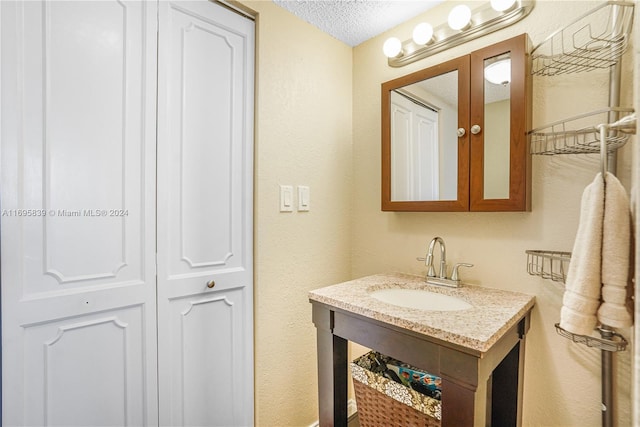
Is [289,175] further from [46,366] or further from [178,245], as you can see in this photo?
[46,366]

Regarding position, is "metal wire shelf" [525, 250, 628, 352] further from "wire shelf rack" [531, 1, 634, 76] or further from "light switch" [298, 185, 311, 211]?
"light switch" [298, 185, 311, 211]

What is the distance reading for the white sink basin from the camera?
1200 millimetres

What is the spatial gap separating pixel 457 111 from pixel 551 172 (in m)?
0.42

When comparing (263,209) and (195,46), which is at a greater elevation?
(195,46)

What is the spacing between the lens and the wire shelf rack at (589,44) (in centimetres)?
89

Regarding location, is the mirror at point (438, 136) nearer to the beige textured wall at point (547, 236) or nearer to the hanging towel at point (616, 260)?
the beige textured wall at point (547, 236)

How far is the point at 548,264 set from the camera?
3.69ft

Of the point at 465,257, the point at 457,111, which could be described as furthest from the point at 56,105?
the point at 465,257

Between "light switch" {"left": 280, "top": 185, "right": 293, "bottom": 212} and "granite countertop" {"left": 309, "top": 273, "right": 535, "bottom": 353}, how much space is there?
1.42 feet

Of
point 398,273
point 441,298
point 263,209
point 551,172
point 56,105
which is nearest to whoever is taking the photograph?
point 56,105

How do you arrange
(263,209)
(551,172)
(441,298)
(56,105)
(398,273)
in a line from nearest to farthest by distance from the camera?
(56,105) < (551,172) < (441,298) < (263,209) < (398,273)

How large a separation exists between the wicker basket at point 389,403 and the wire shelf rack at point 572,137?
956 millimetres

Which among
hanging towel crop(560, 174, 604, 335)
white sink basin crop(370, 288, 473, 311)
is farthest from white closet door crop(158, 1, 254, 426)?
hanging towel crop(560, 174, 604, 335)

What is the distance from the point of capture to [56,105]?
92 cm
